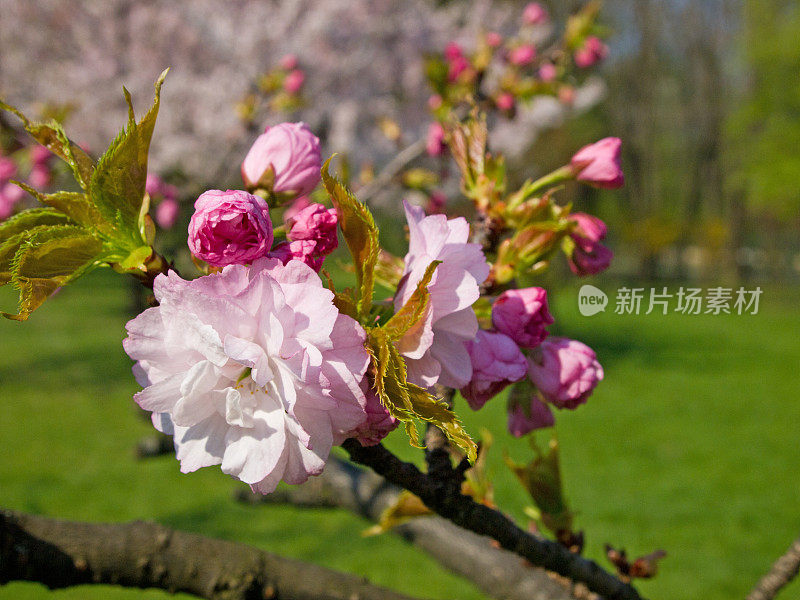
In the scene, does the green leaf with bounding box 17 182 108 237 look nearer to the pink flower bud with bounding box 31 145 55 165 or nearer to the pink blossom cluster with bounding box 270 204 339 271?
the pink blossom cluster with bounding box 270 204 339 271

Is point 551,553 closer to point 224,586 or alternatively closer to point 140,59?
point 224,586

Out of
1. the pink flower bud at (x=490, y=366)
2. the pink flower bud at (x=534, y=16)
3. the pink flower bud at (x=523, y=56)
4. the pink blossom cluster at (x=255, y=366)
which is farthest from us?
the pink flower bud at (x=534, y=16)

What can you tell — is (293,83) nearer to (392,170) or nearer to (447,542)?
(392,170)

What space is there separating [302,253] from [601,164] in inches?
18.2

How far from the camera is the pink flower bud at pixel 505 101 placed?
7.23 feet

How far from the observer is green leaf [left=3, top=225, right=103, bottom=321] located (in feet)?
1.72

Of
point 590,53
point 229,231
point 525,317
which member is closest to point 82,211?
point 229,231

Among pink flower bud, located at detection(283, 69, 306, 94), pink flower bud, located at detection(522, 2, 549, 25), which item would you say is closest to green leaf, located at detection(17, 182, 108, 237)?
pink flower bud, located at detection(283, 69, 306, 94)

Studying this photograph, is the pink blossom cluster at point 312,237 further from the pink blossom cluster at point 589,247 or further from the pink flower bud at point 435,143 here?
A: the pink flower bud at point 435,143

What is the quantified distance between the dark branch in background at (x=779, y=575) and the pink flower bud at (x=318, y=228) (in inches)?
35.1

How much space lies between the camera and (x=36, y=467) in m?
4.24

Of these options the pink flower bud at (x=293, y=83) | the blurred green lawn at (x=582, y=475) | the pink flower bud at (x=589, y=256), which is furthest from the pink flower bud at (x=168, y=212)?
the pink flower bud at (x=589, y=256)

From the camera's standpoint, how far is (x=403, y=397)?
494mm

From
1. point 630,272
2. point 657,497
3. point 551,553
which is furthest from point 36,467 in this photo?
point 630,272
